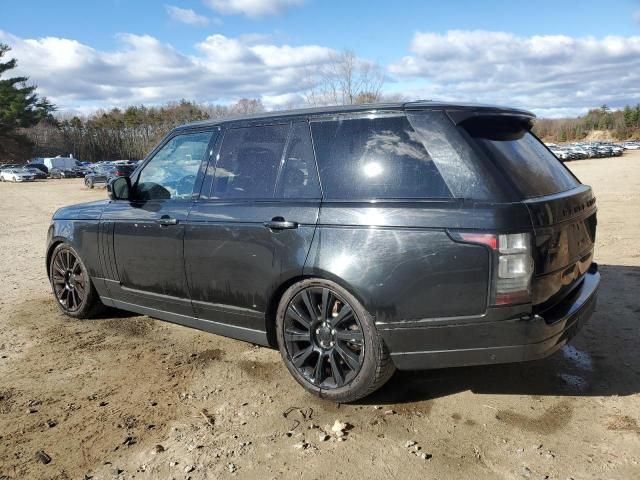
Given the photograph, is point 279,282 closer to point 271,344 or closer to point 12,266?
point 271,344

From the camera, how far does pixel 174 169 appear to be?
4324mm

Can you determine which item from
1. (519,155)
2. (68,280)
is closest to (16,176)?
(68,280)

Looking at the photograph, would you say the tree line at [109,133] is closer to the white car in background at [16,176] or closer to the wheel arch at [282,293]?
the white car in background at [16,176]

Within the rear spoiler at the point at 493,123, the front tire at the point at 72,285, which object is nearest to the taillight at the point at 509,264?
the rear spoiler at the point at 493,123

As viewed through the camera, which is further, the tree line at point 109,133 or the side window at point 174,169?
the tree line at point 109,133

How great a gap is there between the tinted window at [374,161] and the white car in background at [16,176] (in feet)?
158

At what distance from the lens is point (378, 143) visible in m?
3.21

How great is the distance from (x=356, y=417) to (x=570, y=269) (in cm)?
157

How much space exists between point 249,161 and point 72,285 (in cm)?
263

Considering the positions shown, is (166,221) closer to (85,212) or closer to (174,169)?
(174,169)

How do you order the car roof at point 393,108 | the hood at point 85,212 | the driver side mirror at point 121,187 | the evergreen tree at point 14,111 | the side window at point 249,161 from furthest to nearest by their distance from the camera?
the evergreen tree at point 14,111, the hood at point 85,212, the driver side mirror at point 121,187, the side window at point 249,161, the car roof at point 393,108

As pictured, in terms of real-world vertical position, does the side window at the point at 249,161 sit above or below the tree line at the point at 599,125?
above

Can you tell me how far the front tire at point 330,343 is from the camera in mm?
3137

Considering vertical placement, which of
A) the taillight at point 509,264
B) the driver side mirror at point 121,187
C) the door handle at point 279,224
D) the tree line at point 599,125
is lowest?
the tree line at point 599,125
